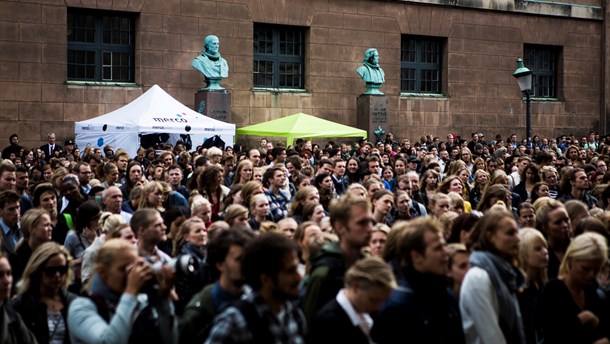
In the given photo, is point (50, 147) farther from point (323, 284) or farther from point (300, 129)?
point (323, 284)

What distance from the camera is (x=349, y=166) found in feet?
52.7

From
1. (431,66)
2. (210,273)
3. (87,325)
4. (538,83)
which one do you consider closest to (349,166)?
(210,273)

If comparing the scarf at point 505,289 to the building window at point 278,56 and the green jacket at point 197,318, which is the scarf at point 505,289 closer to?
the green jacket at point 197,318

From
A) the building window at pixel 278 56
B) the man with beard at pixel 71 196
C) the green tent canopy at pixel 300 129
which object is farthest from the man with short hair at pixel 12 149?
the man with beard at pixel 71 196

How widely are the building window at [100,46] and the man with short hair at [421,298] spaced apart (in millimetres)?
21634

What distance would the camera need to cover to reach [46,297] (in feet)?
21.2

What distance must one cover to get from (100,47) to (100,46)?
0.15 feet

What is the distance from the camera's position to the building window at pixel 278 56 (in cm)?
2969

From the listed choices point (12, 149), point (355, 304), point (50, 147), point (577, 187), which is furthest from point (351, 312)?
point (50, 147)

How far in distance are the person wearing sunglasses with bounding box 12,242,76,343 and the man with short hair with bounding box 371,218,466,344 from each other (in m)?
2.18

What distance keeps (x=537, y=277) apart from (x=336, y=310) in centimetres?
253

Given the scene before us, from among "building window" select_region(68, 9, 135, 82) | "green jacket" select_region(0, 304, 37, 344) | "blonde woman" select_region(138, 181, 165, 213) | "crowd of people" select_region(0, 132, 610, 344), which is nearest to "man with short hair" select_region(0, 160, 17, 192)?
"blonde woman" select_region(138, 181, 165, 213)

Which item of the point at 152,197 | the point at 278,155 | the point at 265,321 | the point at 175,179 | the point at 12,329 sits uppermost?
the point at 278,155

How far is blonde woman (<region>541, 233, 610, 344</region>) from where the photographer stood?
6441 mm
